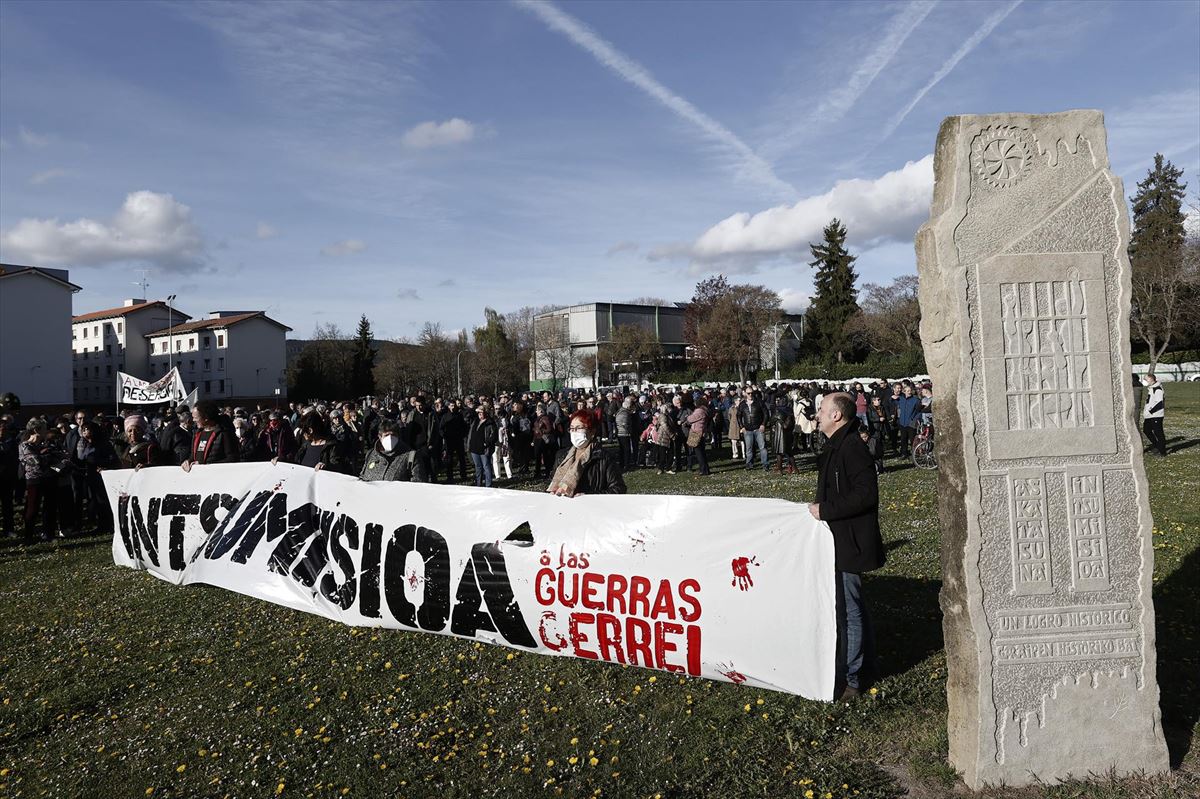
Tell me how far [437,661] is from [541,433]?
42.5 feet

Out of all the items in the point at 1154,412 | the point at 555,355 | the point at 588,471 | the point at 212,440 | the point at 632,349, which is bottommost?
the point at 1154,412

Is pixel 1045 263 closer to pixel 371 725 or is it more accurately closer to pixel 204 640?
pixel 371 725

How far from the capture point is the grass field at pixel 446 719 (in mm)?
4129

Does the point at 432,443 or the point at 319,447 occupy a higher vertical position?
the point at 319,447

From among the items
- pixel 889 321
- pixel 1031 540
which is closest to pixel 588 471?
pixel 1031 540

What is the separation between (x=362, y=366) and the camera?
76000 mm

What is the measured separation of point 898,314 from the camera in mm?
62000

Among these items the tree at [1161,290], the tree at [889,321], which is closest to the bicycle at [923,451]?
the tree at [1161,290]

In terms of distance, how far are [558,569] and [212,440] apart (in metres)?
6.44

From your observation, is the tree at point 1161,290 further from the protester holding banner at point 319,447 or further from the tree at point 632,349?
the tree at point 632,349

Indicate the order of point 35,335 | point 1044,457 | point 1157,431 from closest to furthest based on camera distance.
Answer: point 1044,457, point 1157,431, point 35,335

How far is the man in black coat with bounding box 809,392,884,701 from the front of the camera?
4.79 meters

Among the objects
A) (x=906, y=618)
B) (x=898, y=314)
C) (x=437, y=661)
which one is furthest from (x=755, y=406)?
(x=898, y=314)

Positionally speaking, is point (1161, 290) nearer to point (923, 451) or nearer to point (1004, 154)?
point (923, 451)
